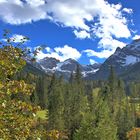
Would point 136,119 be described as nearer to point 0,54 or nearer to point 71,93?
point 71,93

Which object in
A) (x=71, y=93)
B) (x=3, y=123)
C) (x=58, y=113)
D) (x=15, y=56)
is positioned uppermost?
(x=71, y=93)

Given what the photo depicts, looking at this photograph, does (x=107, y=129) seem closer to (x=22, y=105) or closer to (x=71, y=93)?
(x=22, y=105)

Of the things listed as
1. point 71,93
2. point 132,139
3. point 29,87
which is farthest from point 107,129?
point 71,93

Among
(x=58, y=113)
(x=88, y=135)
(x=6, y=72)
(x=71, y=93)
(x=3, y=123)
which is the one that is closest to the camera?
(x=3, y=123)

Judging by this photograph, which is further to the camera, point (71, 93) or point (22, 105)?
point (71, 93)

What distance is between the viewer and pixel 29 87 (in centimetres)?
1501

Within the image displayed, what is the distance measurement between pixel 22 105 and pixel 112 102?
6509 inches

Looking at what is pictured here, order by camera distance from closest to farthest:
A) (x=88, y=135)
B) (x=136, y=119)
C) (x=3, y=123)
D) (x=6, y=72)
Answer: (x=3, y=123) → (x=6, y=72) → (x=88, y=135) → (x=136, y=119)

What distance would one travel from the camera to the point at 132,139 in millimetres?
113562

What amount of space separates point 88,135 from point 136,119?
77.0 m

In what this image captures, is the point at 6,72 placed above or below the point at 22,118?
above

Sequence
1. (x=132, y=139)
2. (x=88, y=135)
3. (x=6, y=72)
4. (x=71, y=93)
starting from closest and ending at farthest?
(x=6, y=72), (x=88, y=135), (x=132, y=139), (x=71, y=93)

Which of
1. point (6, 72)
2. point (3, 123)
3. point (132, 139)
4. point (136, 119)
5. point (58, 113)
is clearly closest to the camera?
point (3, 123)

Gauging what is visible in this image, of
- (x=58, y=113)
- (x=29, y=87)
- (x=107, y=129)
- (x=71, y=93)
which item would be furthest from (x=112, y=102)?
(x=29, y=87)
